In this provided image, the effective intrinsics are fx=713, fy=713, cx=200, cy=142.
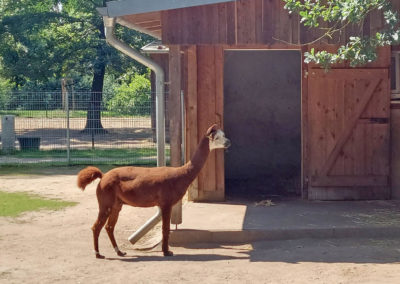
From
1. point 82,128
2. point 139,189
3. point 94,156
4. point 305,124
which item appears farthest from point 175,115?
point 82,128

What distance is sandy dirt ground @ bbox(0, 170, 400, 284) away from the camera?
23.8ft

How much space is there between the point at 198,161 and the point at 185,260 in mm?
1221

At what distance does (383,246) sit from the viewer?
8672 millimetres

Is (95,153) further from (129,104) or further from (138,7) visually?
(138,7)

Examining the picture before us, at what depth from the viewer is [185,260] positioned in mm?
8141

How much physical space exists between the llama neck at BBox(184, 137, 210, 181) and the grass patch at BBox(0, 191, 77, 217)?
3899 millimetres

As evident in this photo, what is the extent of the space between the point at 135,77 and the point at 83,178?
2909 centimetres

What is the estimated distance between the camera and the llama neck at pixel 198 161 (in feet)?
28.1

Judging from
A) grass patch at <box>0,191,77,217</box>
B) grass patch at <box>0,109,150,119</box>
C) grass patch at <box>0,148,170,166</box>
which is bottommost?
grass patch at <box>0,191,77,217</box>

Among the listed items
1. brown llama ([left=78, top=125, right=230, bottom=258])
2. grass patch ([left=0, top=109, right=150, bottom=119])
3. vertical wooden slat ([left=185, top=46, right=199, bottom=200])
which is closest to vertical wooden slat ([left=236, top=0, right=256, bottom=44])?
vertical wooden slat ([left=185, top=46, right=199, bottom=200])

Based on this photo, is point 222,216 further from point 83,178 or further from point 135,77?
point 135,77

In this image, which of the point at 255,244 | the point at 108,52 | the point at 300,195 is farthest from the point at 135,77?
the point at 255,244

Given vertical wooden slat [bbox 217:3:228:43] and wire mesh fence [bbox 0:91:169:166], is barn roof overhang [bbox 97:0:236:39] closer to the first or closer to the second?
vertical wooden slat [bbox 217:3:228:43]

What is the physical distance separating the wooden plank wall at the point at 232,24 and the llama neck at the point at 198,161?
2.19 metres
